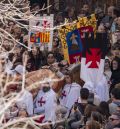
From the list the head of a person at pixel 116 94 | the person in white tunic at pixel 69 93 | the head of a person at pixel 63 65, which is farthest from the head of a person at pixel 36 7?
the head of a person at pixel 116 94

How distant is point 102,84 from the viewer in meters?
11.9

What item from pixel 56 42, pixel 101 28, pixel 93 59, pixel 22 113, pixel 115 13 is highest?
pixel 115 13

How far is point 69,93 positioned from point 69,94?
2cm

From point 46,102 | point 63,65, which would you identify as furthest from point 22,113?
point 63,65

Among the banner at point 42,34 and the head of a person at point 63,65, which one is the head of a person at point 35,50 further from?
the head of a person at point 63,65

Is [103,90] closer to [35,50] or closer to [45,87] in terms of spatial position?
[45,87]

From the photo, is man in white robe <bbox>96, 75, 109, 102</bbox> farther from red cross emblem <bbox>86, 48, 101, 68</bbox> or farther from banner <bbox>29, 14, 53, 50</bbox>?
banner <bbox>29, 14, 53, 50</bbox>

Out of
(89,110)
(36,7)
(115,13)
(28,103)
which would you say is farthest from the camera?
(36,7)

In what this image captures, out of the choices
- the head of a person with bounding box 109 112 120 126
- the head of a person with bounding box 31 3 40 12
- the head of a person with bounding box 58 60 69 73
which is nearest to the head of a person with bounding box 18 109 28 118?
the head of a person with bounding box 58 60 69 73

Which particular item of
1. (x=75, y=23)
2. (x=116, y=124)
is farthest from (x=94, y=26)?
(x=116, y=124)

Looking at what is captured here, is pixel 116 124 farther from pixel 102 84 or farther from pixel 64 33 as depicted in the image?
pixel 64 33

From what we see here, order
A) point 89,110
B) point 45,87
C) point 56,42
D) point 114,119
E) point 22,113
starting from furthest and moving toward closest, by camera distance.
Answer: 1. point 56,42
2. point 45,87
3. point 22,113
4. point 89,110
5. point 114,119

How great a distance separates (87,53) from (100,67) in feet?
1.29

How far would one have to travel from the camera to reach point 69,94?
471 inches
